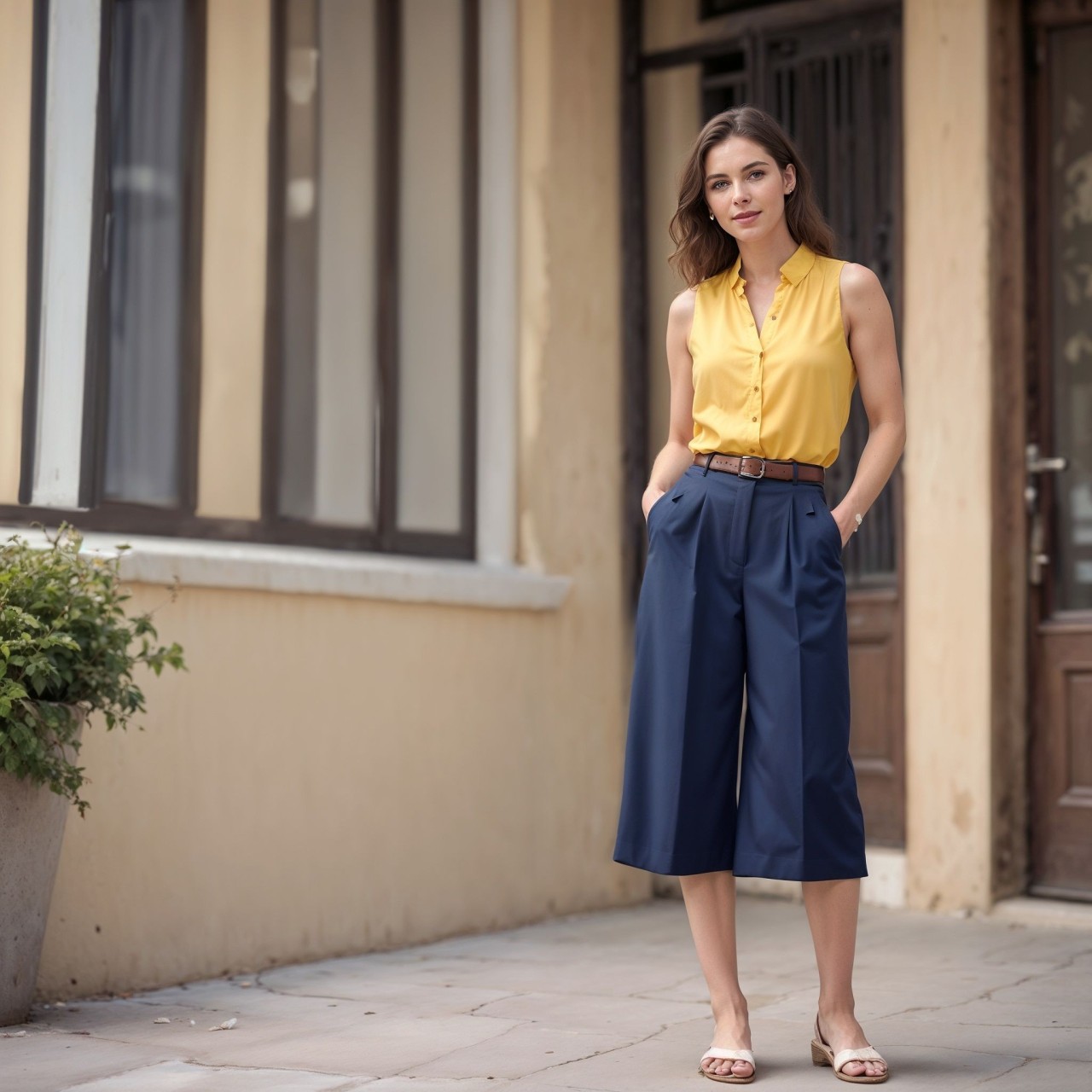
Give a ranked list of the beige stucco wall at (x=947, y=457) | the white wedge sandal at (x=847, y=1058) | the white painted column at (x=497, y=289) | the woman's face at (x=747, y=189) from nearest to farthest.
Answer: the white wedge sandal at (x=847, y=1058) → the woman's face at (x=747, y=189) → the beige stucco wall at (x=947, y=457) → the white painted column at (x=497, y=289)

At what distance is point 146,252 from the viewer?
16.3 ft

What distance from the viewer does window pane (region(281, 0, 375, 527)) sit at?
17.8 feet

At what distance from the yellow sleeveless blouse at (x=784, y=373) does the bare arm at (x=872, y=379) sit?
0.09ft

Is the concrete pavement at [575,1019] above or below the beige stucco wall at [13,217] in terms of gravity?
below

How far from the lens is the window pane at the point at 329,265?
5418 mm

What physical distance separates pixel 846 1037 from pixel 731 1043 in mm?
219

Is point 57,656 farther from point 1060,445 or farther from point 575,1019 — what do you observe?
point 1060,445

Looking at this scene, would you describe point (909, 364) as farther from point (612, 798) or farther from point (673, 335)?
point (673, 335)

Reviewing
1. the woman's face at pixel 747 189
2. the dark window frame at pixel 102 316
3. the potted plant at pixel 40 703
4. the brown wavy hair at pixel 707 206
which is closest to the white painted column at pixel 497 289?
the dark window frame at pixel 102 316

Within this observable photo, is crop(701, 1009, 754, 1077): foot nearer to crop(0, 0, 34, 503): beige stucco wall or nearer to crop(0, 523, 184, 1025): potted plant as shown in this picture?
crop(0, 523, 184, 1025): potted plant

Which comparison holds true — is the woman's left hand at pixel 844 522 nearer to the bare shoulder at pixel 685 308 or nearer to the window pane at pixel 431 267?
the bare shoulder at pixel 685 308

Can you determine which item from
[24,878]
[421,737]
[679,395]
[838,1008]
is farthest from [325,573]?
[838,1008]

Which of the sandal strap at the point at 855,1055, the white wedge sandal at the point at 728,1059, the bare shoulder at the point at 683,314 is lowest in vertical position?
the white wedge sandal at the point at 728,1059

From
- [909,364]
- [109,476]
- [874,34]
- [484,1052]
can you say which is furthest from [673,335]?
[874,34]
